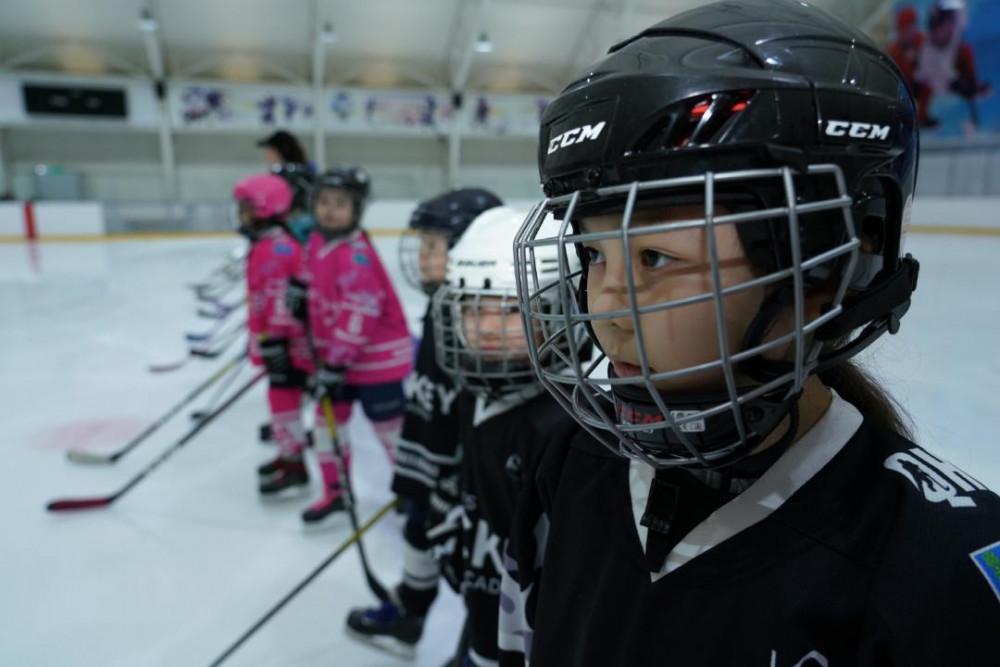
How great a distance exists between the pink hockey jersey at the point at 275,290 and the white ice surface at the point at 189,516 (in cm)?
53

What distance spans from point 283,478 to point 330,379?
51cm

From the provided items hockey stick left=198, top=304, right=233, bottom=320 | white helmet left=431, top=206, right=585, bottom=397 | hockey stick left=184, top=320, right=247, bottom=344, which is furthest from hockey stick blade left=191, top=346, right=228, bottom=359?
white helmet left=431, top=206, right=585, bottom=397


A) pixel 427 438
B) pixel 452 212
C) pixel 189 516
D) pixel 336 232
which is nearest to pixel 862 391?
pixel 427 438

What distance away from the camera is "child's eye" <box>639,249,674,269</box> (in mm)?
474

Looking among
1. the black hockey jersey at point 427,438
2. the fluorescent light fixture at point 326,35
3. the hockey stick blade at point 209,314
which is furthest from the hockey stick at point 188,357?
the fluorescent light fixture at point 326,35

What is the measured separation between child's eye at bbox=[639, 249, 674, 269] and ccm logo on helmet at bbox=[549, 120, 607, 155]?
0.09 m

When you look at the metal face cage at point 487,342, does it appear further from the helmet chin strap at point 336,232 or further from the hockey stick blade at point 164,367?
the hockey stick blade at point 164,367

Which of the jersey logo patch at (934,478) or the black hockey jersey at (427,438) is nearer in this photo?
the jersey logo patch at (934,478)

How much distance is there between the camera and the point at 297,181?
317cm

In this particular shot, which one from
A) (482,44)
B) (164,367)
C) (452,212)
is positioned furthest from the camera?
(482,44)

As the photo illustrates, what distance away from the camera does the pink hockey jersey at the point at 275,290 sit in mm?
2363

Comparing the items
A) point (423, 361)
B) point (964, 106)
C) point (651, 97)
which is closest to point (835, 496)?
point (651, 97)

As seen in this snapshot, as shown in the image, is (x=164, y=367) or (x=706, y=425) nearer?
(x=706, y=425)

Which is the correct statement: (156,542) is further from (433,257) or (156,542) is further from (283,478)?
(433,257)
